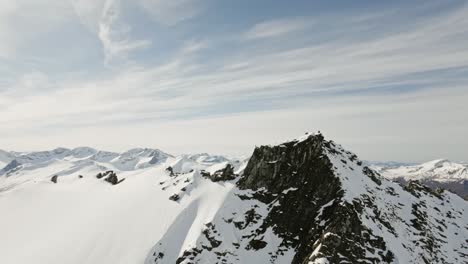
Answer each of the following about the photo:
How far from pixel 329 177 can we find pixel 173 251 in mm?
36758

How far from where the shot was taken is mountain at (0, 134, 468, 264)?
213 ft

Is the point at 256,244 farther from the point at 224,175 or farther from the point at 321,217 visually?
the point at 224,175

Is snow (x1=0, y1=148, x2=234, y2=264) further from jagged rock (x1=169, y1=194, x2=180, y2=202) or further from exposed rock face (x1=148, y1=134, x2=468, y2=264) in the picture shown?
exposed rock face (x1=148, y1=134, x2=468, y2=264)

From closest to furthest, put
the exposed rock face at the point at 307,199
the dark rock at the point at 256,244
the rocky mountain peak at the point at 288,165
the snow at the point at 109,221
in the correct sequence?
the exposed rock face at the point at 307,199 < the dark rock at the point at 256,244 < the snow at the point at 109,221 < the rocky mountain peak at the point at 288,165

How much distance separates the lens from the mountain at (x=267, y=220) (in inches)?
2552

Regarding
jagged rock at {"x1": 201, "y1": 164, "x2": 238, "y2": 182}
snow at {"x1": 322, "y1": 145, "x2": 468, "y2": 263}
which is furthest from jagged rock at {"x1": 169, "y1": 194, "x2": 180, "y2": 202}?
snow at {"x1": 322, "y1": 145, "x2": 468, "y2": 263}

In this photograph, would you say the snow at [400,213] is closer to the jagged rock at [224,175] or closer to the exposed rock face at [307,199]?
the exposed rock face at [307,199]

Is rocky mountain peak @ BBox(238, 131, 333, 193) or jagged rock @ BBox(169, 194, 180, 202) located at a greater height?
rocky mountain peak @ BBox(238, 131, 333, 193)

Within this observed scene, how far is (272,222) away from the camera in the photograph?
2945 inches

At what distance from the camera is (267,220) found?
7544 cm

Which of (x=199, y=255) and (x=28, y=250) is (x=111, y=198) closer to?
(x=28, y=250)

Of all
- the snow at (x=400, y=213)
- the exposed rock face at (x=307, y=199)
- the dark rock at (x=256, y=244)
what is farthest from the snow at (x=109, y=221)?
the snow at (x=400, y=213)

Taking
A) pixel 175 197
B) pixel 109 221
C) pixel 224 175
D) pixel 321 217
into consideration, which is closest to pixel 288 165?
pixel 321 217

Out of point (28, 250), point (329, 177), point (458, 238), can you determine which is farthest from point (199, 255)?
point (458, 238)
